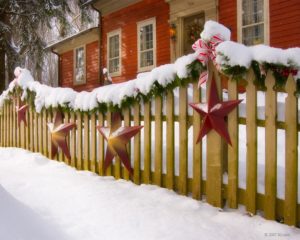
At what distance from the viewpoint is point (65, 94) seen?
5.79 metres

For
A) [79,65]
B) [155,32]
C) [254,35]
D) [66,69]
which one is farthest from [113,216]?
[66,69]

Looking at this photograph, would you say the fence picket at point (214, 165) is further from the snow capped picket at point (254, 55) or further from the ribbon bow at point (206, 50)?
the snow capped picket at point (254, 55)

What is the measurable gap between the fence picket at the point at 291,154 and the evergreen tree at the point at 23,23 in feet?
41.2

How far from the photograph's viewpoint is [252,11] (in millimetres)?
10000

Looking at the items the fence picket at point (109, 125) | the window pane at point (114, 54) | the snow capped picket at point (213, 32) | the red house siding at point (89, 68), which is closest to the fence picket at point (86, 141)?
the fence picket at point (109, 125)

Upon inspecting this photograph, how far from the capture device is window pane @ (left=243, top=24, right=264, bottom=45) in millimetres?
9727

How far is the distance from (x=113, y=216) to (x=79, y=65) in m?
18.4

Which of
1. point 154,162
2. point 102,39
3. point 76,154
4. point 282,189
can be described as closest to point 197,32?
point 102,39

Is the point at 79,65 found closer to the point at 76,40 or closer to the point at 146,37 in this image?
the point at 76,40

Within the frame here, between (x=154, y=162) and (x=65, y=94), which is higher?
(x=65, y=94)

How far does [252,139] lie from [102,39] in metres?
15.0

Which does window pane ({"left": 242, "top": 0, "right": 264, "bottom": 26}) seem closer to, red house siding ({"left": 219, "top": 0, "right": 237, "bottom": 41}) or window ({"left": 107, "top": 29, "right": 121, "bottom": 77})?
red house siding ({"left": 219, "top": 0, "right": 237, "bottom": 41})

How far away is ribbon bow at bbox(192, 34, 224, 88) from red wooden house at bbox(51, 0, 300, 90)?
6.32m

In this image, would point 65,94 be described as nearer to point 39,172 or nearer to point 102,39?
point 39,172
